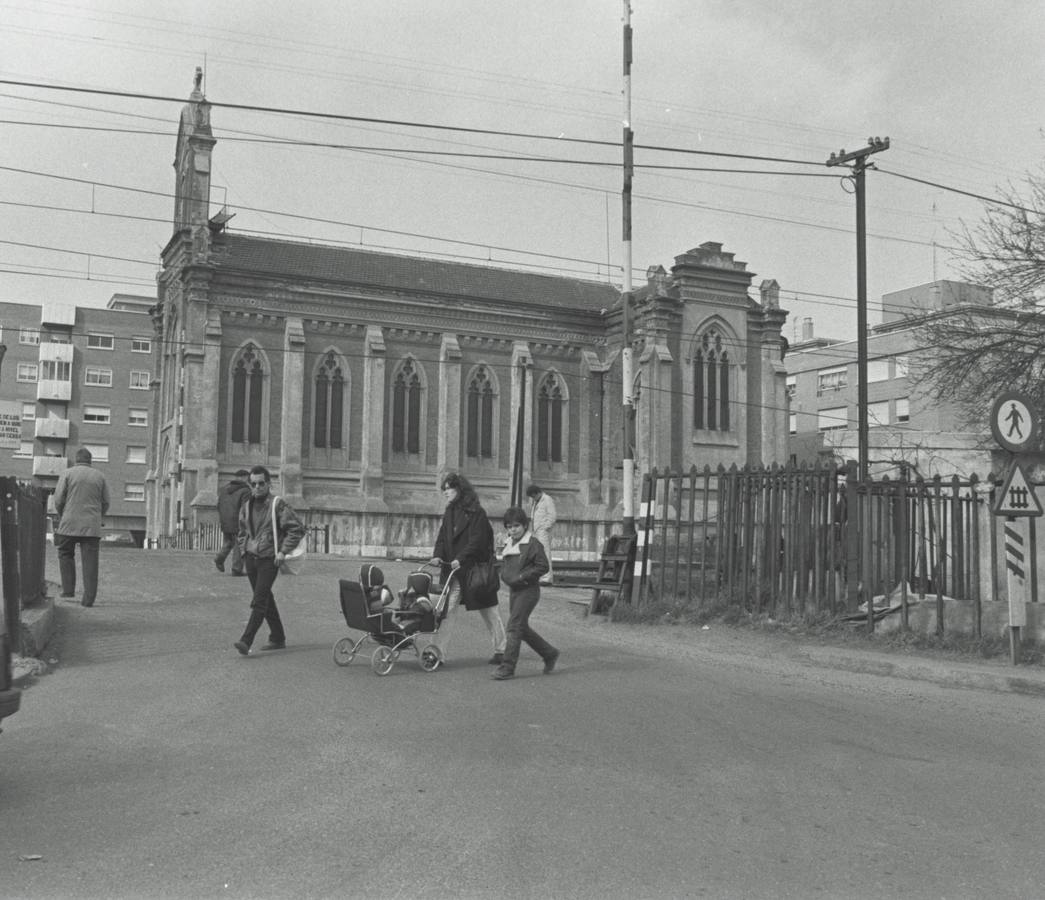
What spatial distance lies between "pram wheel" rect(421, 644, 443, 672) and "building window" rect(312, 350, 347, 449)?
3461cm

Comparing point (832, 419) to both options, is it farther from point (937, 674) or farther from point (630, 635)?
point (937, 674)

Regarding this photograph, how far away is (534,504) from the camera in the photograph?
12.2 meters

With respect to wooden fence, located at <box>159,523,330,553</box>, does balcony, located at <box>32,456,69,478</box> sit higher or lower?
higher

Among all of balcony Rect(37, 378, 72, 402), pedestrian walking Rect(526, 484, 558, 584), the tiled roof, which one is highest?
the tiled roof

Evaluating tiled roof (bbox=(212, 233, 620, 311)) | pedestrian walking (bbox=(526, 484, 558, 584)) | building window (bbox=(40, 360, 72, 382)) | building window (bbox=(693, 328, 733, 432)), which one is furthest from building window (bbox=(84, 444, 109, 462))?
pedestrian walking (bbox=(526, 484, 558, 584))

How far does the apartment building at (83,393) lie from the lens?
7306 cm

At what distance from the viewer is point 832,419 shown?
234 ft

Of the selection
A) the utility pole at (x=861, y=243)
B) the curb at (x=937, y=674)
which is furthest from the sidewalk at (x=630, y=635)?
the utility pole at (x=861, y=243)

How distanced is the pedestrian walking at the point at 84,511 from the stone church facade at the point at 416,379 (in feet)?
85.9

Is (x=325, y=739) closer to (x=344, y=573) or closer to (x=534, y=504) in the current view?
(x=534, y=504)

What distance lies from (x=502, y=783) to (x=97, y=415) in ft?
245

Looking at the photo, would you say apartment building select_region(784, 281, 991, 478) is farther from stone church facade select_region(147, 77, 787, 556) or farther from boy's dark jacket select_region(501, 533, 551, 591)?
boy's dark jacket select_region(501, 533, 551, 591)

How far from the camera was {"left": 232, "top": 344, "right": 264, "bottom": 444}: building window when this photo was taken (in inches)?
1668

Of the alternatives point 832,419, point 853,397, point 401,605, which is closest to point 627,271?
point 401,605
